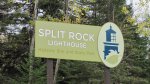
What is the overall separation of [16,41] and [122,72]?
23.0ft

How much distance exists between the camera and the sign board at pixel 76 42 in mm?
10953

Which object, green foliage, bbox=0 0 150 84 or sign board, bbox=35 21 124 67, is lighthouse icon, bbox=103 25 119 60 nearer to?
sign board, bbox=35 21 124 67

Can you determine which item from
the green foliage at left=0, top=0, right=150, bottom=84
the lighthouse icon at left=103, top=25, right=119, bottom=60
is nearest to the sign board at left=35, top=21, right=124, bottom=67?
the lighthouse icon at left=103, top=25, right=119, bottom=60

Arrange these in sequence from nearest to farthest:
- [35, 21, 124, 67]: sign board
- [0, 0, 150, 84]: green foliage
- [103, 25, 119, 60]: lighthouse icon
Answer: [35, 21, 124, 67]: sign board → [103, 25, 119, 60]: lighthouse icon → [0, 0, 150, 84]: green foliage

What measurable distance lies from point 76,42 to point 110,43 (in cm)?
121

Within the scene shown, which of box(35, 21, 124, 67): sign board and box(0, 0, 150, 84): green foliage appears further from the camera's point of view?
Answer: box(0, 0, 150, 84): green foliage

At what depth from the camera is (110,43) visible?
1202 cm

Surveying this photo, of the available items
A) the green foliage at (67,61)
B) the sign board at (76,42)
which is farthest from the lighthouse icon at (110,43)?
the green foliage at (67,61)

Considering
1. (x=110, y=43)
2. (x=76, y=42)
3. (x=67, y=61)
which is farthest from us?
(x=67, y=61)

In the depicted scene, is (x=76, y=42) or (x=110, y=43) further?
(x=110, y=43)

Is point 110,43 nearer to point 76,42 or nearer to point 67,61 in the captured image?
point 76,42

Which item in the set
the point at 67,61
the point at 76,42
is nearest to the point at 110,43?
the point at 76,42

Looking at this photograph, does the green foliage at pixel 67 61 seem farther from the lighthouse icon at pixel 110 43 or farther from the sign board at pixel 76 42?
the sign board at pixel 76 42

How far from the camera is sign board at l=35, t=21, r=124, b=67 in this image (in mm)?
10953
